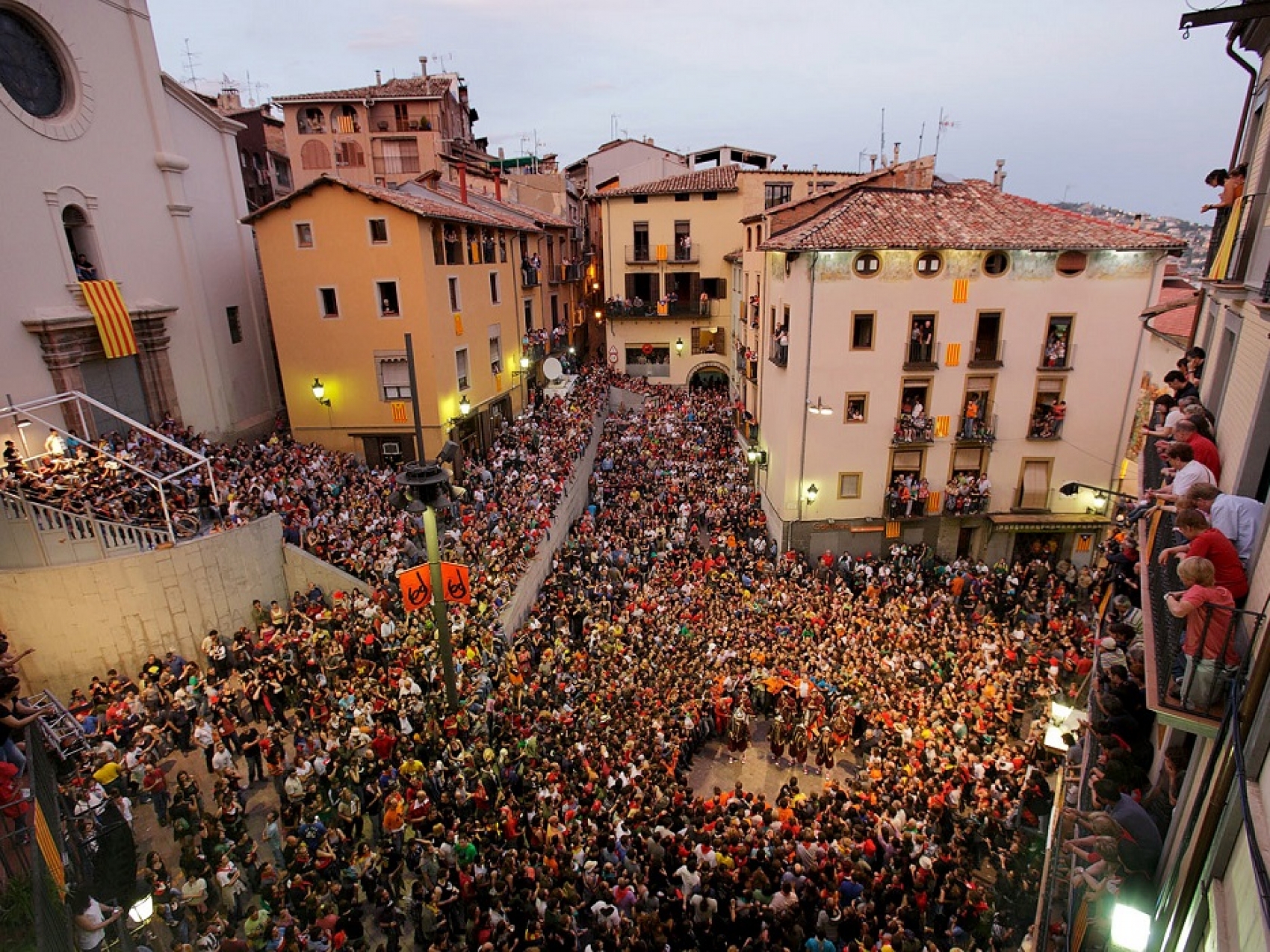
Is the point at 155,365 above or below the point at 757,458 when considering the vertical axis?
above

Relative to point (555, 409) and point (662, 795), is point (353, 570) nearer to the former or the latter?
point (662, 795)

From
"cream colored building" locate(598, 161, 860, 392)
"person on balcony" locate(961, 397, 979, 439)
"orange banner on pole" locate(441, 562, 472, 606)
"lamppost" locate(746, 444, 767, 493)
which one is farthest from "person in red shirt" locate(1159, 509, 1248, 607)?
"cream colored building" locate(598, 161, 860, 392)

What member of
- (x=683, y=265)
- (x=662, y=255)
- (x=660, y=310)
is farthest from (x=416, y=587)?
(x=683, y=265)

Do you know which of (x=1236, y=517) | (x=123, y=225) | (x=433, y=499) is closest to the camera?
(x=1236, y=517)

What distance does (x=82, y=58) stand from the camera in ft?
59.7

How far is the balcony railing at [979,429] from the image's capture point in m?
21.5

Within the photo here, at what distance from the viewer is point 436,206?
24875 millimetres

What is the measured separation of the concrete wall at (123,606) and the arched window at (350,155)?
114 ft

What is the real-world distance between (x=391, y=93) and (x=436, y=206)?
23.7 metres

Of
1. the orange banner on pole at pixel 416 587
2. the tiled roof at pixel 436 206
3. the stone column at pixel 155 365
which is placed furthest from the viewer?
the tiled roof at pixel 436 206

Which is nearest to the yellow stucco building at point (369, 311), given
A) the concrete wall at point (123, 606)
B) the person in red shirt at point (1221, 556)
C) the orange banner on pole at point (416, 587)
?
the concrete wall at point (123, 606)

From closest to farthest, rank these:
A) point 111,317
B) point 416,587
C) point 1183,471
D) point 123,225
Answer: point 1183,471 < point 416,587 < point 111,317 < point 123,225

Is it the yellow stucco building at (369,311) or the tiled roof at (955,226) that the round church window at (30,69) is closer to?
the yellow stucco building at (369,311)

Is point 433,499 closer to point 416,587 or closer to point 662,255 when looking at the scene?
point 416,587
